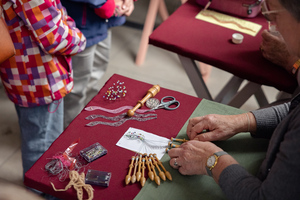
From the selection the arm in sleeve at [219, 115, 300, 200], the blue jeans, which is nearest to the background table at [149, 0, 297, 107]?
the blue jeans

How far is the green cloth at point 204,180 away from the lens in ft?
3.59

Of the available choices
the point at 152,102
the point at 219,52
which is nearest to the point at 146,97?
the point at 152,102

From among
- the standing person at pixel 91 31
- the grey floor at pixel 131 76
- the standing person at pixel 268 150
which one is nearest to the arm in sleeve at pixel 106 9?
the standing person at pixel 91 31

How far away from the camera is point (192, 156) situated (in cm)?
115

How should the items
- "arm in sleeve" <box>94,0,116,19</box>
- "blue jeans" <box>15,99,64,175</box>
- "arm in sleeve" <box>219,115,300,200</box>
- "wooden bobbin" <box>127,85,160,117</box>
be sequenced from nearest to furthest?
"arm in sleeve" <box>219,115,300,200</box> < "wooden bobbin" <box>127,85,160,117</box> < "blue jeans" <box>15,99,64,175</box> < "arm in sleeve" <box>94,0,116,19</box>

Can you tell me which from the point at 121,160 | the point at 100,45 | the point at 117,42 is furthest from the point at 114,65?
the point at 121,160

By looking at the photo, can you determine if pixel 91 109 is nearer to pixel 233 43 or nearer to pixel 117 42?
pixel 233 43

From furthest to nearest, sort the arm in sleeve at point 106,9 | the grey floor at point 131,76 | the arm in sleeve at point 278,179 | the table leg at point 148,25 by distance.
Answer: the table leg at point 148,25 → the grey floor at point 131,76 → the arm in sleeve at point 106,9 → the arm in sleeve at point 278,179

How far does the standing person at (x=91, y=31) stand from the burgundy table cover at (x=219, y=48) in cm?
30

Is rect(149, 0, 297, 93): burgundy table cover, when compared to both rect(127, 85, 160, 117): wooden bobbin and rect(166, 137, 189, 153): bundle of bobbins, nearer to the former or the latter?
rect(127, 85, 160, 117): wooden bobbin

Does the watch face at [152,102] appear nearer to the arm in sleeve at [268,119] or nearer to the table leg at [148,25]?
the arm in sleeve at [268,119]

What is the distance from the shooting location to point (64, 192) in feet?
3.54

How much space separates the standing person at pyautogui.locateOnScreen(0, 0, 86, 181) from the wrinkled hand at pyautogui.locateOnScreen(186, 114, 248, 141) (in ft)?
2.08

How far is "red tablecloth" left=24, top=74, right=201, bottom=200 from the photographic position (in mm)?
1096
